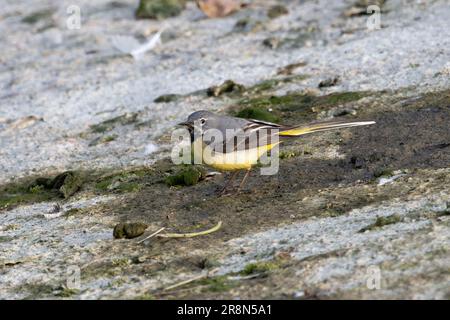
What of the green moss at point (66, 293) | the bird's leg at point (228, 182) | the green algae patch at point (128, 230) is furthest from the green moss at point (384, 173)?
the green moss at point (66, 293)

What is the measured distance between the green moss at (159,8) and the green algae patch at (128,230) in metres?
7.18

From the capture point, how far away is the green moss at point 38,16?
1402cm

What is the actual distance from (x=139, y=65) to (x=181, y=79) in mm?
1082

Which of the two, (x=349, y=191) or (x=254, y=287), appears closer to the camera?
(x=254, y=287)

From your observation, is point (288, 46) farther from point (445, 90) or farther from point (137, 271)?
point (137, 271)

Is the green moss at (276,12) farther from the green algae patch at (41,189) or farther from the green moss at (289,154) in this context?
the green algae patch at (41,189)

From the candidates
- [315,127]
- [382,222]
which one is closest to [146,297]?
[382,222]

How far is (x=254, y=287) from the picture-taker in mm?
5055

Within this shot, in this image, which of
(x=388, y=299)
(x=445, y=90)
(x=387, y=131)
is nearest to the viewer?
(x=388, y=299)

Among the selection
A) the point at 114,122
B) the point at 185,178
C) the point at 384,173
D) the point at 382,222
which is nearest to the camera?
the point at 382,222

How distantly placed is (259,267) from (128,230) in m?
1.33

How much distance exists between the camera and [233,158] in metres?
7.01

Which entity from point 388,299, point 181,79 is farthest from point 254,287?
point 181,79

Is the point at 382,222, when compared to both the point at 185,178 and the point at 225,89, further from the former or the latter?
the point at 225,89
